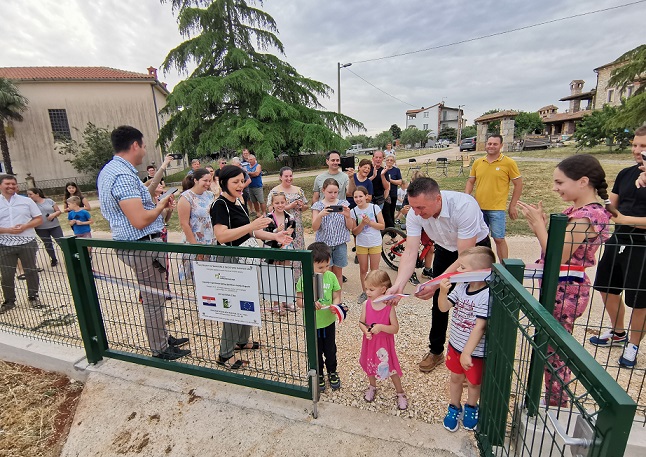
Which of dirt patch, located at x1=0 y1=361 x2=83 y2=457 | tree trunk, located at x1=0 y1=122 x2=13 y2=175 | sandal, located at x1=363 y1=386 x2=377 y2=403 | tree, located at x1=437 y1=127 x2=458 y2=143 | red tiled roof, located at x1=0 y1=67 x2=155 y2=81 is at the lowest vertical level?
dirt patch, located at x1=0 y1=361 x2=83 y2=457

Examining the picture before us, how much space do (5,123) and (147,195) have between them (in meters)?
31.7

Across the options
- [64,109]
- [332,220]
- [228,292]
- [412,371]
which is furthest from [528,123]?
[228,292]

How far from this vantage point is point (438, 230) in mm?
2895

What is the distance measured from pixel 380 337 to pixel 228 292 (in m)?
1.19

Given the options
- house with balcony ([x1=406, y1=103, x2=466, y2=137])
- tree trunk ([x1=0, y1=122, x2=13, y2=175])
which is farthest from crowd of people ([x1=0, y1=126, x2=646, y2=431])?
house with balcony ([x1=406, y1=103, x2=466, y2=137])

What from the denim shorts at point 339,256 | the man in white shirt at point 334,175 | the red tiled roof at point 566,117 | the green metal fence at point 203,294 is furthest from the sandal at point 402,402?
the red tiled roof at point 566,117

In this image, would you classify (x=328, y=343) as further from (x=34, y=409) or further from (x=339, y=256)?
(x=34, y=409)

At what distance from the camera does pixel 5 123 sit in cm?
2503

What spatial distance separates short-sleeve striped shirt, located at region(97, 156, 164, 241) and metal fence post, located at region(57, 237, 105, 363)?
0.38 m

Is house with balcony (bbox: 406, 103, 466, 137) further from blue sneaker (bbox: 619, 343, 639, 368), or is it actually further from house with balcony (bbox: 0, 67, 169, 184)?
blue sneaker (bbox: 619, 343, 639, 368)

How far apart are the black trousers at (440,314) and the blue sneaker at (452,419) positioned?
0.79m

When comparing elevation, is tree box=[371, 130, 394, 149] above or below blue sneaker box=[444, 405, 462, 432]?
above

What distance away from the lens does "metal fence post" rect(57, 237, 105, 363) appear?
9.78ft

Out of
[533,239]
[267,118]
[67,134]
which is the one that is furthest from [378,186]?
[67,134]
